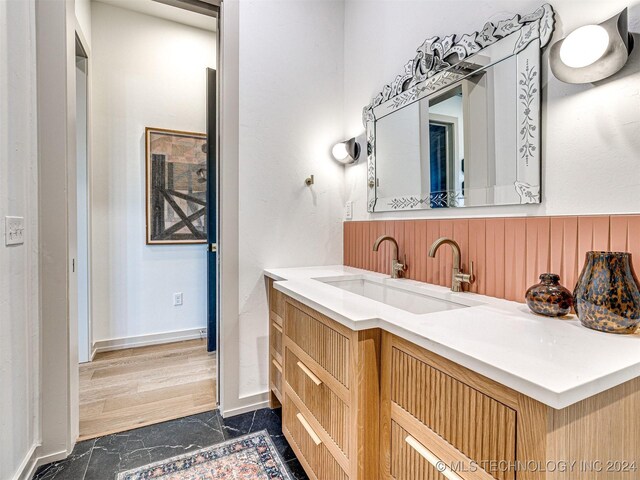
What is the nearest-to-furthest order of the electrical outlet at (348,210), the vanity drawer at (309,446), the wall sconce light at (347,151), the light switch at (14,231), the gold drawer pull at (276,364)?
the vanity drawer at (309,446)
the light switch at (14,231)
the gold drawer pull at (276,364)
the wall sconce light at (347,151)
the electrical outlet at (348,210)

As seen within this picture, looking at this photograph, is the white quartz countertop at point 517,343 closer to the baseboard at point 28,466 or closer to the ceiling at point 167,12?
the baseboard at point 28,466

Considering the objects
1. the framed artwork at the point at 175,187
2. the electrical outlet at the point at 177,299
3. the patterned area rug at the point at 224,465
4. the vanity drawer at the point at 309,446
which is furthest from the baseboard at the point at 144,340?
the vanity drawer at the point at 309,446

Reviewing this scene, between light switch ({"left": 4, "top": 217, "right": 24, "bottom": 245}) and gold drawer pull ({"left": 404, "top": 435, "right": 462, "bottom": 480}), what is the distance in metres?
1.57

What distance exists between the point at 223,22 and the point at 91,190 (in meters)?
1.78

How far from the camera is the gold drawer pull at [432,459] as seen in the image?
732 millimetres

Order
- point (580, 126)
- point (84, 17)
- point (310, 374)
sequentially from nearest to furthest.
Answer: point (580, 126), point (310, 374), point (84, 17)

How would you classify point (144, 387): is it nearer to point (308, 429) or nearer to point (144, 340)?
point (144, 340)

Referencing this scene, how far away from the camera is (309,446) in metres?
1.29

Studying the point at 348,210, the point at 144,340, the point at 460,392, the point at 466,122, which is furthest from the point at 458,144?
the point at 144,340

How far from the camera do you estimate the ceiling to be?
Result: 8.84ft

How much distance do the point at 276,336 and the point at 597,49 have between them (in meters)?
1.75

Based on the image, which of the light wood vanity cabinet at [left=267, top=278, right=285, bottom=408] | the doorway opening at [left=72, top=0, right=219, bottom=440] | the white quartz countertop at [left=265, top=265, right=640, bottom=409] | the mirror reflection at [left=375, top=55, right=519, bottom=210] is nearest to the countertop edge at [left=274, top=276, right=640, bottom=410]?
the white quartz countertop at [left=265, top=265, right=640, bottom=409]

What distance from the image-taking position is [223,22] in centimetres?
184

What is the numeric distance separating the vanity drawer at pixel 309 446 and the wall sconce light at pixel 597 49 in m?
1.40
